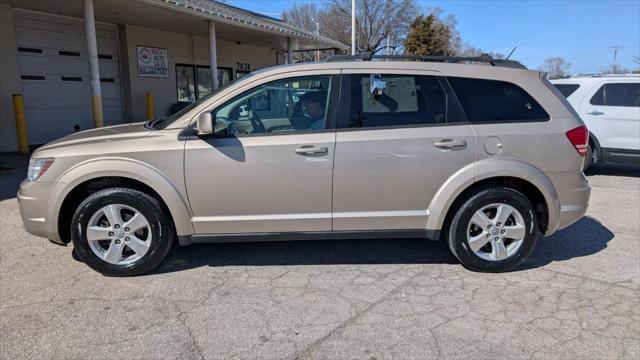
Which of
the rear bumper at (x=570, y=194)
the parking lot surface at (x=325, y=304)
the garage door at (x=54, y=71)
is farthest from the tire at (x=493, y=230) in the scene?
the garage door at (x=54, y=71)

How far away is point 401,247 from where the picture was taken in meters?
4.77

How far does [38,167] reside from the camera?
3916mm

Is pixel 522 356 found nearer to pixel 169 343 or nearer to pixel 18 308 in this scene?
pixel 169 343

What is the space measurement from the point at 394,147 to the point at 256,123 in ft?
3.95

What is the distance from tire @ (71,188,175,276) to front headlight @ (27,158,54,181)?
430mm

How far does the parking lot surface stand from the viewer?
295cm

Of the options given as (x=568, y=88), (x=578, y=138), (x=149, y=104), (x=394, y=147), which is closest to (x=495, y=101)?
(x=578, y=138)

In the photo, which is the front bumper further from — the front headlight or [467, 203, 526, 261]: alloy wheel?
[467, 203, 526, 261]: alloy wheel

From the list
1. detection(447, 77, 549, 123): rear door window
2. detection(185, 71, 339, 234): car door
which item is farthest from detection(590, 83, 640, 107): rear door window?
detection(185, 71, 339, 234): car door

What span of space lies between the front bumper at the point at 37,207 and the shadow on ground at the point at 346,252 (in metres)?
0.97

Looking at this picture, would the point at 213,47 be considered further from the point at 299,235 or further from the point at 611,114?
the point at 299,235

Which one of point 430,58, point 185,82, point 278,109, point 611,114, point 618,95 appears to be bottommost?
point 611,114

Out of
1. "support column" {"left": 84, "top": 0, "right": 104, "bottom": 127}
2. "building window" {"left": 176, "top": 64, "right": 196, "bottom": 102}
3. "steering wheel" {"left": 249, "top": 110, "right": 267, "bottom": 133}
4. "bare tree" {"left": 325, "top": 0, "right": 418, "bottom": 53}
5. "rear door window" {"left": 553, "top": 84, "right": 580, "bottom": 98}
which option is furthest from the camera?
"bare tree" {"left": 325, "top": 0, "right": 418, "bottom": 53}

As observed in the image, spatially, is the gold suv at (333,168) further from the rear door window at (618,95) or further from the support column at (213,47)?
the support column at (213,47)
